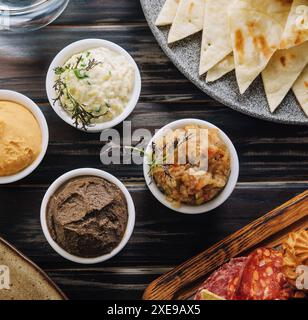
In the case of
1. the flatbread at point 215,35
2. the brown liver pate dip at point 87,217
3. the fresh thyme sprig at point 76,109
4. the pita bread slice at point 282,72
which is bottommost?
the brown liver pate dip at point 87,217

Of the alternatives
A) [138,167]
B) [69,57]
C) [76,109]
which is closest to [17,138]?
[76,109]

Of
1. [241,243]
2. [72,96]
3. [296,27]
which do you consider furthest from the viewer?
[241,243]

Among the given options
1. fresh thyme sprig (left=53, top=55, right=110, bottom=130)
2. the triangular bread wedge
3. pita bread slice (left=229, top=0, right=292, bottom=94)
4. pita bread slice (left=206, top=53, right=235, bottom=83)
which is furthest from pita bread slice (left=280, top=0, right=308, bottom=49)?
the triangular bread wedge

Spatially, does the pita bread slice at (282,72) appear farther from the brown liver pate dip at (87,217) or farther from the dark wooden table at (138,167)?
the brown liver pate dip at (87,217)

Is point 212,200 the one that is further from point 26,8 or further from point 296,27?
point 26,8

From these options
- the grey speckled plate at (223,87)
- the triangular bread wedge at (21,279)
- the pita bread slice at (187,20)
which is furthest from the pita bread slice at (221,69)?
the triangular bread wedge at (21,279)

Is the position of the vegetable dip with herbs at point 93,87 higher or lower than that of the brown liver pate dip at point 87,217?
higher

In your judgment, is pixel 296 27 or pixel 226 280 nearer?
pixel 296 27
